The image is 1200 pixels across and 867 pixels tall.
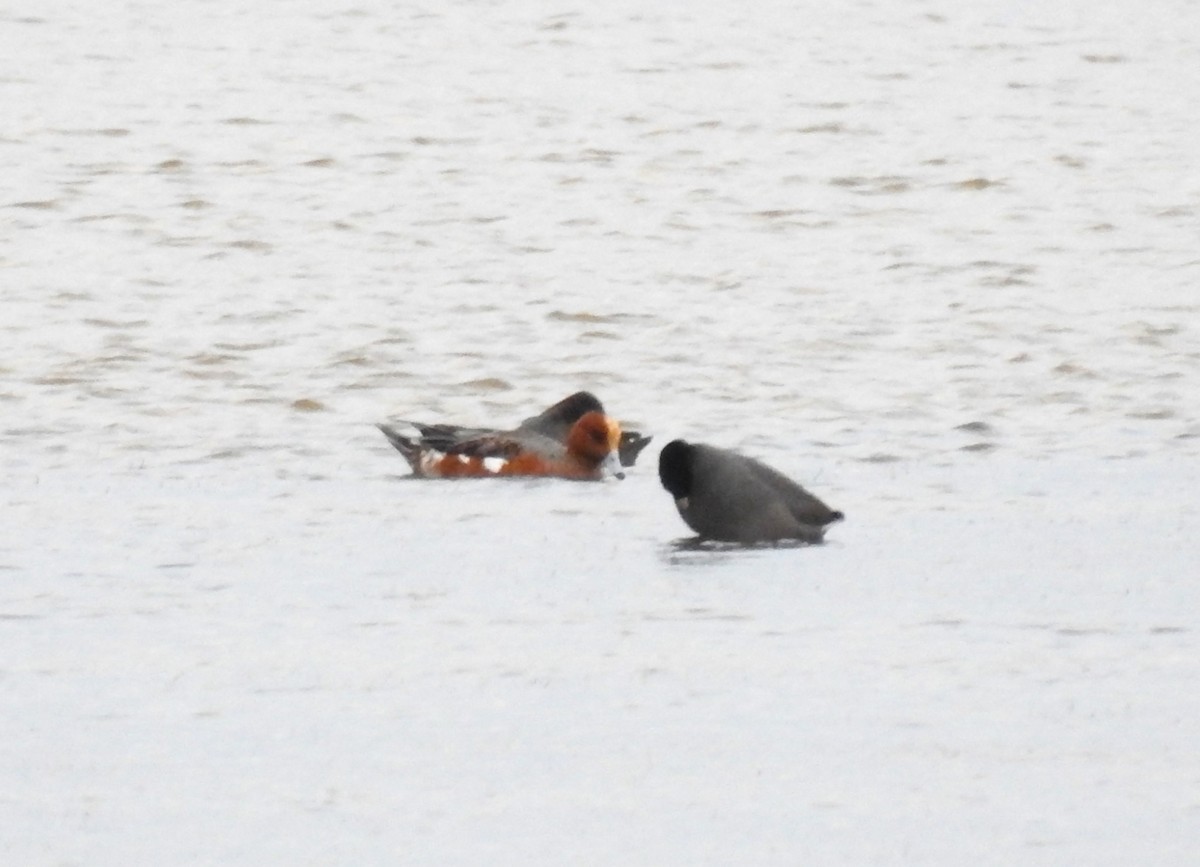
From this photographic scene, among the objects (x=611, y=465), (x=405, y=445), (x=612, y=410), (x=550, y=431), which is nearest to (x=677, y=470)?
(x=611, y=465)

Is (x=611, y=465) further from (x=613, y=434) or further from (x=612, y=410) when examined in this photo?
(x=612, y=410)

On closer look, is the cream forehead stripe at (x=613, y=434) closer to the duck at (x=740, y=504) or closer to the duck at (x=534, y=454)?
the duck at (x=534, y=454)

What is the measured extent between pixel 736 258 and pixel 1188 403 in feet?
19.7

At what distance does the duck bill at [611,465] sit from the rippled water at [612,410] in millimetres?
373

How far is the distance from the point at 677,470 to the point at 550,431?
2.77 meters

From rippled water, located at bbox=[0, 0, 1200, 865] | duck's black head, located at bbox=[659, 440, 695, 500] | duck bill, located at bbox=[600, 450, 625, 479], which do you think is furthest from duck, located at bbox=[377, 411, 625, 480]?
duck's black head, located at bbox=[659, 440, 695, 500]

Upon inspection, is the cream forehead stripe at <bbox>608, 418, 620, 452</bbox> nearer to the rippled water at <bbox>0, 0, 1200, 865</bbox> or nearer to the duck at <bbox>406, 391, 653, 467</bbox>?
the duck at <bbox>406, 391, 653, 467</bbox>

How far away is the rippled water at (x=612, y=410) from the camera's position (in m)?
7.42

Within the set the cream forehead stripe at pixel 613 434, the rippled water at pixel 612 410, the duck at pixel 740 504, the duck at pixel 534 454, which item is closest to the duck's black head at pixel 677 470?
the duck at pixel 740 504

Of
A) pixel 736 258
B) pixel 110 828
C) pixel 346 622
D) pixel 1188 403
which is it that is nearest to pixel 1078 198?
pixel 736 258

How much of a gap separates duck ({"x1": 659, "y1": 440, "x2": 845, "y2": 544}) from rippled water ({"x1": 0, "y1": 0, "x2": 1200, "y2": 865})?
0.63 feet

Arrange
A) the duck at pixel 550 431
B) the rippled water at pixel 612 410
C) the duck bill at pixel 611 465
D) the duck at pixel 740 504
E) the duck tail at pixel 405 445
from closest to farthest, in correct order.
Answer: the rippled water at pixel 612 410 < the duck at pixel 740 504 < the duck tail at pixel 405 445 < the duck bill at pixel 611 465 < the duck at pixel 550 431

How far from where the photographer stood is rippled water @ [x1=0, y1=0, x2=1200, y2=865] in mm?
7418

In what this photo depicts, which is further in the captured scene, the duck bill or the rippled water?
the duck bill
